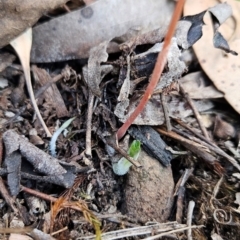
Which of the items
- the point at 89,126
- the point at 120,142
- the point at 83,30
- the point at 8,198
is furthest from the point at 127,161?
the point at 83,30

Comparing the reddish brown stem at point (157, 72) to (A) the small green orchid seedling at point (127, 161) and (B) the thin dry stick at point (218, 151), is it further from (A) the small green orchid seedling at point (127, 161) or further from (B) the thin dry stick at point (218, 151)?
(B) the thin dry stick at point (218, 151)

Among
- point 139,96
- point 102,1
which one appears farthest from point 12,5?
point 139,96

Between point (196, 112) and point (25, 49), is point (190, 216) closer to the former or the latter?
point (196, 112)

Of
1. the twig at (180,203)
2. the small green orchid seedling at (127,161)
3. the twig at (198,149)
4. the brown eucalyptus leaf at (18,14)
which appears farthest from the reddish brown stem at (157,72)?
the brown eucalyptus leaf at (18,14)

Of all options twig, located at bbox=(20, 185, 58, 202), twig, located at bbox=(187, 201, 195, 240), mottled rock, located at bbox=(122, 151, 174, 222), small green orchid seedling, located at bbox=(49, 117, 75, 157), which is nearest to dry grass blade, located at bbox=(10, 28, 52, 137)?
small green orchid seedling, located at bbox=(49, 117, 75, 157)

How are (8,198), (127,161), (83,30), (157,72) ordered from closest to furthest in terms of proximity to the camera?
(157,72) → (8,198) → (127,161) → (83,30)

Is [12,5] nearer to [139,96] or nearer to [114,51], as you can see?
[114,51]

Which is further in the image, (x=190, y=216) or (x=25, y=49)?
(x=25, y=49)
